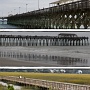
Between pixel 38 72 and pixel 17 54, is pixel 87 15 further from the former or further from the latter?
pixel 38 72

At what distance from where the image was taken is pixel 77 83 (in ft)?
56.5

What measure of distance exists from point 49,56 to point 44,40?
312 centimetres

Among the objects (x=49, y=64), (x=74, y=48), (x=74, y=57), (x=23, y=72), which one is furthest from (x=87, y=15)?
(x=23, y=72)

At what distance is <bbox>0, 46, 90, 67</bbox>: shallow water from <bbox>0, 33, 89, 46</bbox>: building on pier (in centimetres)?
104

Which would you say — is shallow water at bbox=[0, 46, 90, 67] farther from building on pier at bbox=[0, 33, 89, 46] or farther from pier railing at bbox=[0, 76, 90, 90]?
pier railing at bbox=[0, 76, 90, 90]

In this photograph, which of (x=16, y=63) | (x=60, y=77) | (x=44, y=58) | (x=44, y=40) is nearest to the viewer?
(x=60, y=77)

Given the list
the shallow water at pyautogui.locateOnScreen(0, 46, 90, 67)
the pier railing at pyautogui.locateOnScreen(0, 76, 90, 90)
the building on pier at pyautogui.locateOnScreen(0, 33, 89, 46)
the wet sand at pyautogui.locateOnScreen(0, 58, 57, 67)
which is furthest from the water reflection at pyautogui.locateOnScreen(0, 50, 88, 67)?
the pier railing at pyautogui.locateOnScreen(0, 76, 90, 90)

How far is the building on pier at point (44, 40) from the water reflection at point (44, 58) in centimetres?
196

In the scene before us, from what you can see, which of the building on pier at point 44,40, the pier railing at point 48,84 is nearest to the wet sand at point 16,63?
the pier railing at point 48,84

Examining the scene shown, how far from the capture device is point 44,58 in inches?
886

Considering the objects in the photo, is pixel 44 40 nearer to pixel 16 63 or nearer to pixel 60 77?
pixel 16 63

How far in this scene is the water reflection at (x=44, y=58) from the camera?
21.6 meters

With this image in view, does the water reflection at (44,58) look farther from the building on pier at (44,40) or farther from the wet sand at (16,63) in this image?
the building on pier at (44,40)

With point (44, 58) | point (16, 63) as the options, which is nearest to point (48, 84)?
point (16, 63)
